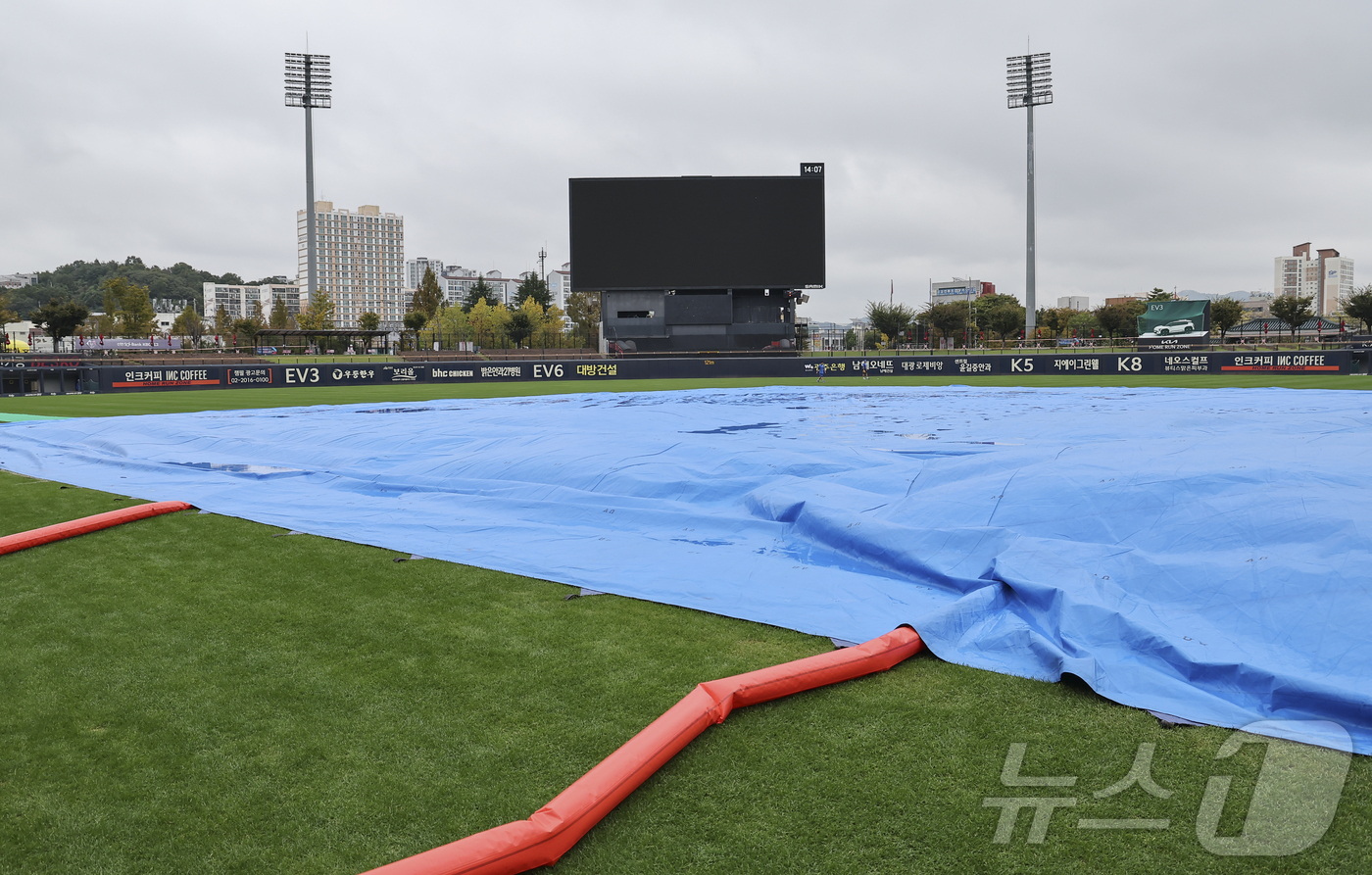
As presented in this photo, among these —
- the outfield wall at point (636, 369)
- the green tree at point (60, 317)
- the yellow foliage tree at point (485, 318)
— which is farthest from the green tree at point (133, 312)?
the outfield wall at point (636, 369)

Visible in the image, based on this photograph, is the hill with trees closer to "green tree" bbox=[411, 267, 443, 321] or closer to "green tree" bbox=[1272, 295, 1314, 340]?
"green tree" bbox=[411, 267, 443, 321]

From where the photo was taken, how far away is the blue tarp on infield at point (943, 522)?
9.87ft

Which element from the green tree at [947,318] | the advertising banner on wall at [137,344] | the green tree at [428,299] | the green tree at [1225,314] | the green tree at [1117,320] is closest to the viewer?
the advertising banner on wall at [137,344]

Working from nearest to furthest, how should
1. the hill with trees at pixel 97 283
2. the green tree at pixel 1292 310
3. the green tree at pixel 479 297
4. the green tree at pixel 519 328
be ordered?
the green tree at pixel 519 328
the green tree at pixel 1292 310
the green tree at pixel 479 297
the hill with trees at pixel 97 283

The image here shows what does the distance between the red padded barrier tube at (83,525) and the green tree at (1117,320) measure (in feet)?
236

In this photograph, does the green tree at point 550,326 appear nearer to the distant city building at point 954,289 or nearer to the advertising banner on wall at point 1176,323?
the advertising banner on wall at point 1176,323

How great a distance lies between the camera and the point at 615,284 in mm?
41406

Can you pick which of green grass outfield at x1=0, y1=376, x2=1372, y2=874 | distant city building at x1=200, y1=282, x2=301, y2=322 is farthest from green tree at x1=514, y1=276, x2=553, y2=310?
distant city building at x1=200, y1=282, x2=301, y2=322

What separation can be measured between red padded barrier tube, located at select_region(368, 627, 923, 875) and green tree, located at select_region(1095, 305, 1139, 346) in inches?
2854

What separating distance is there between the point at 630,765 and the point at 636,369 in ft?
101

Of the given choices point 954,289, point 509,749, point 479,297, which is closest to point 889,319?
point 479,297

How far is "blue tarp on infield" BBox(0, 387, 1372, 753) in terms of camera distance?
9.87 ft

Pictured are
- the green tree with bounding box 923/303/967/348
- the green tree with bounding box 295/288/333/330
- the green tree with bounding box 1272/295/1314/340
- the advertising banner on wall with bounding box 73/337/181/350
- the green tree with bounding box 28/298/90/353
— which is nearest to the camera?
the advertising banner on wall with bounding box 73/337/181/350

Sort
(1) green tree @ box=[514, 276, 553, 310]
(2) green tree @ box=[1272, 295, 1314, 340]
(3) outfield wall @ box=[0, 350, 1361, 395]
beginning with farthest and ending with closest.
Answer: (1) green tree @ box=[514, 276, 553, 310], (2) green tree @ box=[1272, 295, 1314, 340], (3) outfield wall @ box=[0, 350, 1361, 395]
